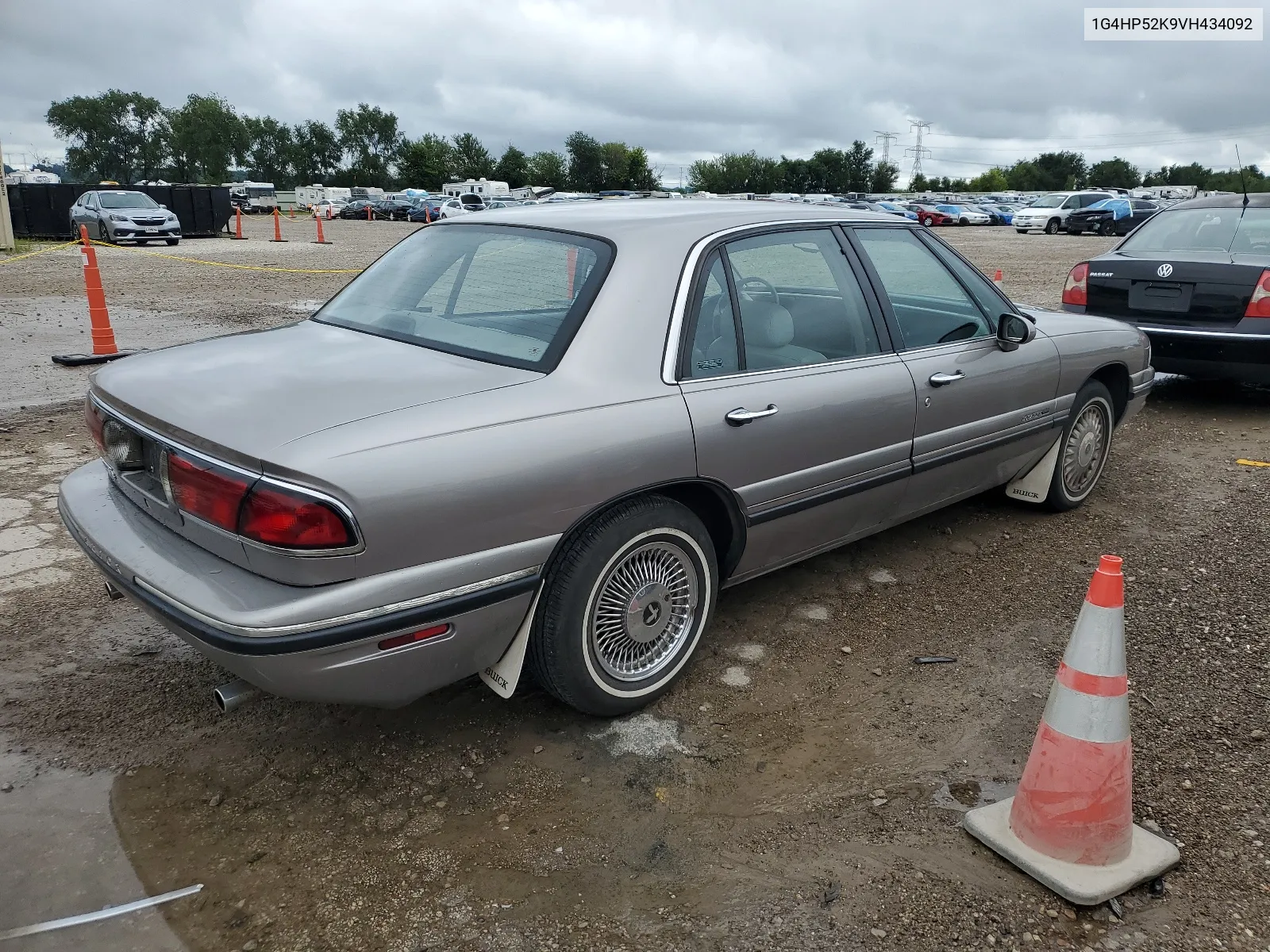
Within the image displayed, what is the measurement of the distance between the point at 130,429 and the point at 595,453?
136 cm

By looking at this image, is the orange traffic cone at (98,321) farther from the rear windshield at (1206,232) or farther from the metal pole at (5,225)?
the metal pole at (5,225)

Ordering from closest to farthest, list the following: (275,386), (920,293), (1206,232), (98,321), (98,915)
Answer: (98,915) < (275,386) < (920,293) < (1206,232) < (98,321)

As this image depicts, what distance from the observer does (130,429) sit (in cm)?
281

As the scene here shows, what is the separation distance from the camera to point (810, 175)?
341ft

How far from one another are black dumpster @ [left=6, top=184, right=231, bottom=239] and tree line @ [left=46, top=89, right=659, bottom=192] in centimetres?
6952

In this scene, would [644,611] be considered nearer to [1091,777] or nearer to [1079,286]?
[1091,777]

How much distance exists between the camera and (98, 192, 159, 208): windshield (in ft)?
83.7

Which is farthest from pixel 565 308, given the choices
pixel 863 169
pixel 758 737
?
pixel 863 169

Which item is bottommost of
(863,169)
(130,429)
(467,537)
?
(467,537)

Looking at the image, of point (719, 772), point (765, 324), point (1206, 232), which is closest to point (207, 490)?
point (719, 772)

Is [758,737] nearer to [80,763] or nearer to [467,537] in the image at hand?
[467,537]

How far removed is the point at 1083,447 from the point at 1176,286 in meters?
2.75

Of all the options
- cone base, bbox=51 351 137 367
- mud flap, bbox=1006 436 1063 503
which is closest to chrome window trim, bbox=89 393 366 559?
mud flap, bbox=1006 436 1063 503

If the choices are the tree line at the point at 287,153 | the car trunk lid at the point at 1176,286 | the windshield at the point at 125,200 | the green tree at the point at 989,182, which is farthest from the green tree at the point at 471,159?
the car trunk lid at the point at 1176,286
